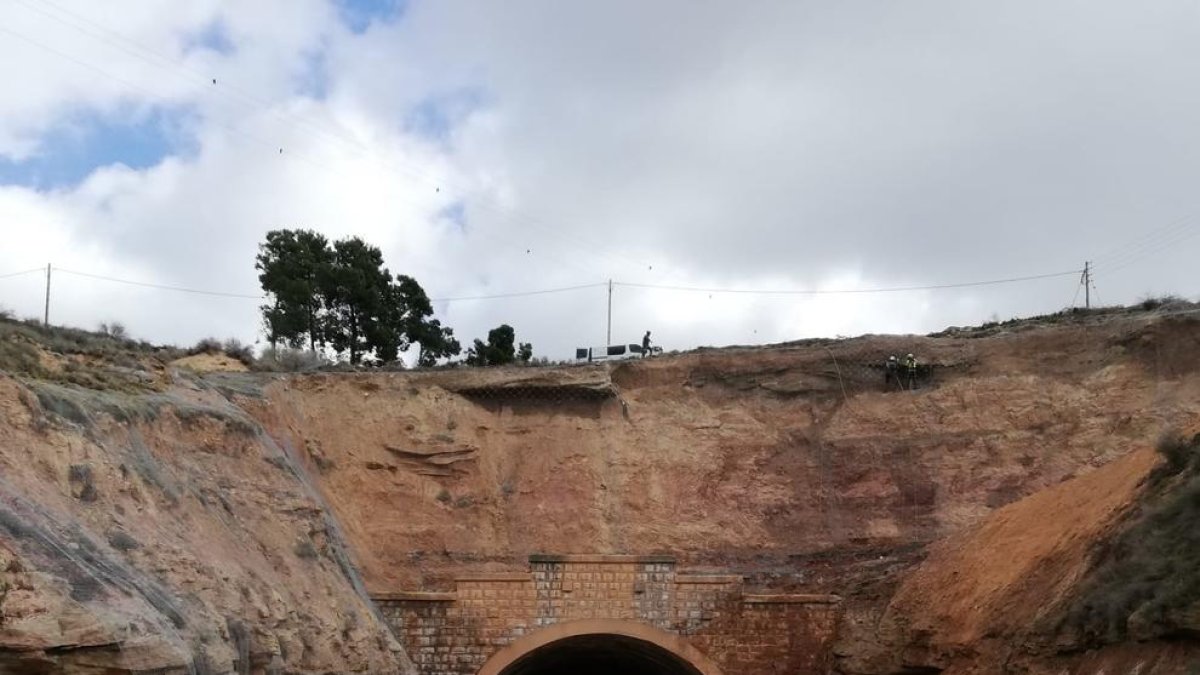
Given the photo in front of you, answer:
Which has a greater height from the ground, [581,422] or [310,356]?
[310,356]

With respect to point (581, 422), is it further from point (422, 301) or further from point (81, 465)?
point (422, 301)

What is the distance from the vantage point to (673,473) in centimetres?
2503

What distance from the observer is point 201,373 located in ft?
78.7

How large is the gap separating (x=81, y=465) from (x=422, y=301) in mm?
29830

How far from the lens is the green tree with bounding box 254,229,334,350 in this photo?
39.8 meters

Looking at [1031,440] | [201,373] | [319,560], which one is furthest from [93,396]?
[1031,440]

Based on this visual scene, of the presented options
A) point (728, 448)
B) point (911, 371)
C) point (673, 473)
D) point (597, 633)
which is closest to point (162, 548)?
point (597, 633)

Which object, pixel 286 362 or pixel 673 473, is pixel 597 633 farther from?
pixel 286 362

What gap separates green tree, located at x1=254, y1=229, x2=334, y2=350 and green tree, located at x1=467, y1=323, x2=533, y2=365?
20.5ft

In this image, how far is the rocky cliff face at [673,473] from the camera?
15.0 meters

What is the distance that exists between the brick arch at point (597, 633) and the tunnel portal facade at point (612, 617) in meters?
0.02

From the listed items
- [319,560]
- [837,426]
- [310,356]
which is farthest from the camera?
[310,356]

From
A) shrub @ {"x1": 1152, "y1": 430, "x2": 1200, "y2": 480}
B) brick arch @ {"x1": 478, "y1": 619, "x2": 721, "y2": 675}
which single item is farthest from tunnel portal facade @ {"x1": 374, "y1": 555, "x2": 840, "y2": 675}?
shrub @ {"x1": 1152, "y1": 430, "x2": 1200, "y2": 480}

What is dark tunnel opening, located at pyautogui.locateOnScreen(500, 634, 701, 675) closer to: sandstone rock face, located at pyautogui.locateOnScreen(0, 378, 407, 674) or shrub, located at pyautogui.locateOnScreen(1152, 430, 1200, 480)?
sandstone rock face, located at pyautogui.locateOnScreen(0, 378, 407, 674)
